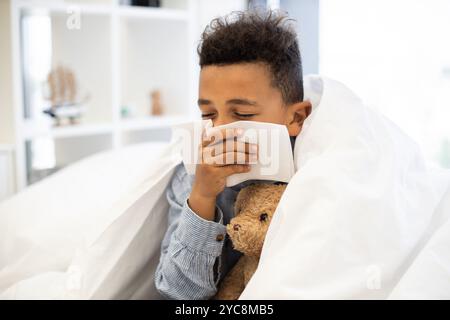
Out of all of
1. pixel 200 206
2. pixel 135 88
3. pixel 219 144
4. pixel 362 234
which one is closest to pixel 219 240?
pixel 200 206

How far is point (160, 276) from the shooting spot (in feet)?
3.13

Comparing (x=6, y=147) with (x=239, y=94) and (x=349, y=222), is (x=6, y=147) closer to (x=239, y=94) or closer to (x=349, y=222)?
(x=239, y=94)

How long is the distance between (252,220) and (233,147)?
0.12m

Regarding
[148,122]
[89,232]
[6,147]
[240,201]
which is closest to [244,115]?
[240,201]

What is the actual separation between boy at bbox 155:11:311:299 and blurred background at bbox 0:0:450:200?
89 cm

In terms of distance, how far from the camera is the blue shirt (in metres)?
0.89

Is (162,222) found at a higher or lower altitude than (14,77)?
lower

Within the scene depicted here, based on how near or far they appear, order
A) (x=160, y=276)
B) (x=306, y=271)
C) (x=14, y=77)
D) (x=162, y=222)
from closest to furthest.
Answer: (x=306, y=271) → (x=160, y=276) → (x=162, y=222) → (x=14, y=77)

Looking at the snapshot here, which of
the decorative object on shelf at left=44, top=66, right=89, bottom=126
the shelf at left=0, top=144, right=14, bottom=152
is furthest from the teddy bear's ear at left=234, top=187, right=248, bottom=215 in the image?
the decorative object on shelf at left=44, top=66, right=89, bottom=126

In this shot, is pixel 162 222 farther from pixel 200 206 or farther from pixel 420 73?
pixel 420 73

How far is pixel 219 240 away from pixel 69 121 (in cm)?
123

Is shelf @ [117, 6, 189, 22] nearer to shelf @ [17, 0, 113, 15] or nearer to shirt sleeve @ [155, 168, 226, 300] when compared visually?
shelf @ [17, 0, 113, 15]

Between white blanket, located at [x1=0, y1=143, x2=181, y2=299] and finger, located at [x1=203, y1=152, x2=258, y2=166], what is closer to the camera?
finger, located at [x1=203, y1=152, x2=258, y2=166]

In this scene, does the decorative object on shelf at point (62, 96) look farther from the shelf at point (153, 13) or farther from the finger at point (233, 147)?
the finger at point (233, 147)
